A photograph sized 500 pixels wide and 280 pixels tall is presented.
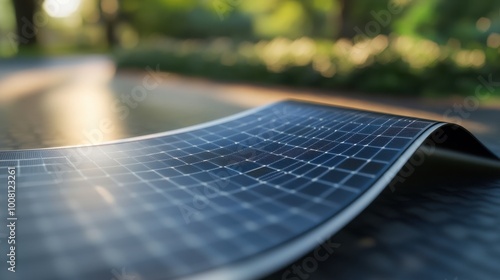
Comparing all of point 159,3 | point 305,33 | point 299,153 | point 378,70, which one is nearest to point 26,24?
point 159,3

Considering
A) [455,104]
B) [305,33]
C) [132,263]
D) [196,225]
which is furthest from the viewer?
[305,33]

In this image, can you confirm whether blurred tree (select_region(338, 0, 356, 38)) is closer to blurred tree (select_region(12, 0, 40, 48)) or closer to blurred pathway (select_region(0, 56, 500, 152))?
blurred pathway (select_region(0, 56, 500, 152))

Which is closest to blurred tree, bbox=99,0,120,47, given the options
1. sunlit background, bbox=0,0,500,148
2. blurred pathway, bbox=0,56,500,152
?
sunlit background, bbox=0,0,500,148

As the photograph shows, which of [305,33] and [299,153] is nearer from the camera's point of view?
[299,153]

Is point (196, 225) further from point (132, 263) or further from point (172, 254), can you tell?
Result: point (132, 263)

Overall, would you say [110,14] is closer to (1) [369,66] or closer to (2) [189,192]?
(1) [369,66]

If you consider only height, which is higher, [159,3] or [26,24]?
[159,3]

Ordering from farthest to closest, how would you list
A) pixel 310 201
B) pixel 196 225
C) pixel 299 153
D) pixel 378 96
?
pixel 378 96, pixel 299 153, pixel 310 201, pixel 196 225
